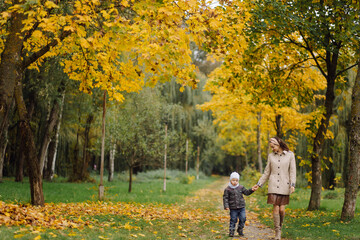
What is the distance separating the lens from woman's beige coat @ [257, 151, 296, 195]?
6141 millimetres

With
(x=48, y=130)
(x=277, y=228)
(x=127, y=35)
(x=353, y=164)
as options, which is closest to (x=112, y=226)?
(x=277, y=228)

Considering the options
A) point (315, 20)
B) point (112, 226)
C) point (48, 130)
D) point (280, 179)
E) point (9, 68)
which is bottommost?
point (112, 226)

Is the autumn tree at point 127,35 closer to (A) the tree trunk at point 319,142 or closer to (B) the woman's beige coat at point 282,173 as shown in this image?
(B) the woman's beige coat at point 282,173

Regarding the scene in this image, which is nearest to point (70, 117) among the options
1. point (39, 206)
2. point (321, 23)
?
point (39, 206)

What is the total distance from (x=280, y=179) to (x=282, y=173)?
12 centimetres

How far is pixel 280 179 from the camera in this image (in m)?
6.20

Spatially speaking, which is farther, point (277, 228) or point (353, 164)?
point (353, 164)

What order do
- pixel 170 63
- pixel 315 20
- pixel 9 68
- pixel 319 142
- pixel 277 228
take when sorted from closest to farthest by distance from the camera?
pixel 277 228 → pixel 170 63 → pixel 9 68 → pixel 315 20 → pixel 319 142

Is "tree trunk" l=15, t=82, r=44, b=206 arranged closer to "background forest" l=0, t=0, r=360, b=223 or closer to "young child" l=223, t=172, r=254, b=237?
"background forest" l=0, t=0, r=360, b=223

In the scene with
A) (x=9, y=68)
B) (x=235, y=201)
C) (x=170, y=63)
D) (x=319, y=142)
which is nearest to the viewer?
(x=170, y=63)

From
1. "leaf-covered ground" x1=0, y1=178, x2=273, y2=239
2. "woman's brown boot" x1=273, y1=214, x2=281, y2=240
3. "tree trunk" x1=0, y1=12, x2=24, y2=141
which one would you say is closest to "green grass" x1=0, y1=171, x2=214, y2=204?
"leaf-covered ground" x1=0, y1=178, x2=273, y2=239

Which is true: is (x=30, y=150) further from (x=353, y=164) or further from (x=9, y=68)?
(x=353, y=164)

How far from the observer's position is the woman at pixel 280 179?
242 inches

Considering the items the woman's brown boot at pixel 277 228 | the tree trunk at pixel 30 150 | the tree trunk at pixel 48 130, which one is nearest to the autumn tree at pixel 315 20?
the woman's brown boot at pixel 277 228
